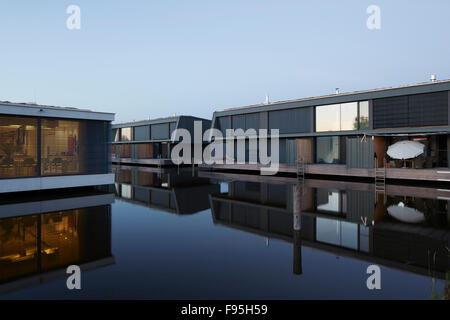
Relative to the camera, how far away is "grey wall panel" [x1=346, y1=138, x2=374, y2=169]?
24125 mm

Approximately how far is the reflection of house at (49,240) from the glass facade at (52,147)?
329cm

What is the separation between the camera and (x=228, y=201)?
16531mm

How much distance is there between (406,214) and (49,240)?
13.1m

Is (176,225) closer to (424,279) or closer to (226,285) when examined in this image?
(226,285)

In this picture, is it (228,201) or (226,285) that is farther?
(228,201)

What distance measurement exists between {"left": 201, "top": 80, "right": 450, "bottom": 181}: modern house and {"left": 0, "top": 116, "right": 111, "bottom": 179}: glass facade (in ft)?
54.9

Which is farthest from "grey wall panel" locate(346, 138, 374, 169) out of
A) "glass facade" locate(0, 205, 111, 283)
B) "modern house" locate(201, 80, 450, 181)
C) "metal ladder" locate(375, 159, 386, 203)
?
"glass facade" locate(0, 205, 111, 283)

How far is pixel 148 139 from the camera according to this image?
52344 mm

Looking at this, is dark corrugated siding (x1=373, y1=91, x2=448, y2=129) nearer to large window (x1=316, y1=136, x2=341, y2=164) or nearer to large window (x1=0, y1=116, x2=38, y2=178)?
large window (x1=316, y1=136, x2=341, y2=164)

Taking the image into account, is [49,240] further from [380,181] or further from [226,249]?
Answer: [380,181]
